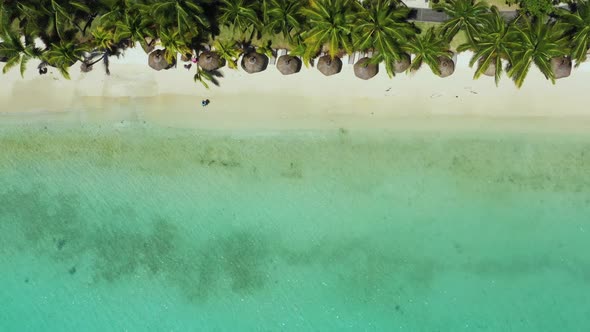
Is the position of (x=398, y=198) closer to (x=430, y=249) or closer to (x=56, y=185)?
(x=430, y=249)

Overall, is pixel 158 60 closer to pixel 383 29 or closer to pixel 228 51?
pixel 228 51

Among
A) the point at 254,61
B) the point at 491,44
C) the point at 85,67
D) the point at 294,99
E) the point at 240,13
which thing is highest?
the point at 240,13

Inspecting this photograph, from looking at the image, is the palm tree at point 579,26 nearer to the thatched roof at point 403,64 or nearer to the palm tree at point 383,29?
the palm tree at point 383,29

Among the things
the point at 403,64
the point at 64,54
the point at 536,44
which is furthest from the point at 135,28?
the point at 536,44

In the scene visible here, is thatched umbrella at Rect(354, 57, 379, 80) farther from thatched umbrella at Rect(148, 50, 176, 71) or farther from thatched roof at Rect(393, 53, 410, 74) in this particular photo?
thatched umbrella at Rect(148, 50, 176, 71)

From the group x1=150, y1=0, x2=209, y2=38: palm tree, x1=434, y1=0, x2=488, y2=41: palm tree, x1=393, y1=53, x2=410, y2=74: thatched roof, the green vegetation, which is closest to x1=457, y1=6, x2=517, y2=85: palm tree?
the green vegetation
